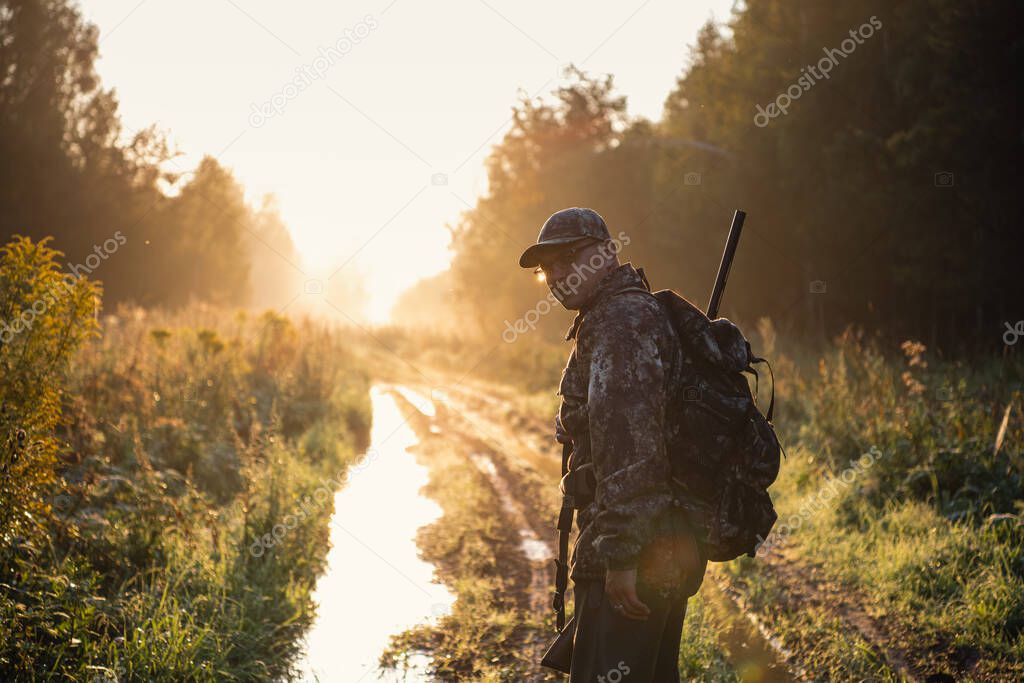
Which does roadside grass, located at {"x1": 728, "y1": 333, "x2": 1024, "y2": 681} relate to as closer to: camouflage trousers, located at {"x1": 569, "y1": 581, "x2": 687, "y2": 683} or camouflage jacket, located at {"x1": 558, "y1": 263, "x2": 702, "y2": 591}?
camouflage trousers, located at {"x1": 569, "y1": 581, "x2": 687, "y2": 683}

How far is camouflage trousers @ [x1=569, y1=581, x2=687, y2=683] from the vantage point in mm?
2410

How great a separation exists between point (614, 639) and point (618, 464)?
2.07 feet

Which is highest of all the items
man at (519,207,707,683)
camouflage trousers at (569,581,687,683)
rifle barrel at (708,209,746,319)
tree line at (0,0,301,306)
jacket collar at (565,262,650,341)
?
tree line at (0,0,301,306)

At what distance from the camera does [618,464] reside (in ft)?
7.68

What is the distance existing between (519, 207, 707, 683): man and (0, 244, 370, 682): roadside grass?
253cm

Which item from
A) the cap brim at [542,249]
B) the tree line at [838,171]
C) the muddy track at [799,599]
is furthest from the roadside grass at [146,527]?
the tree line at [838,171]

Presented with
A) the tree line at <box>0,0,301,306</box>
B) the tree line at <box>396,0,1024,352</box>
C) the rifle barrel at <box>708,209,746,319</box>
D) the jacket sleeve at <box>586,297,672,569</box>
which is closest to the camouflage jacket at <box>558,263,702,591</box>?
the jacket sleeve at <box>586,297,672,569</box>

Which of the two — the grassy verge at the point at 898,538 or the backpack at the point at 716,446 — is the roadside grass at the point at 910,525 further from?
the backpack at the point at 716,446

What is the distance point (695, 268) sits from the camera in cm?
2023

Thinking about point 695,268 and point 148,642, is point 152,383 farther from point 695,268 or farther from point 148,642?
point 695,268

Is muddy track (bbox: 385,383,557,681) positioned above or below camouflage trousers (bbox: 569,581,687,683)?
above

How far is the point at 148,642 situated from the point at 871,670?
4.22 m

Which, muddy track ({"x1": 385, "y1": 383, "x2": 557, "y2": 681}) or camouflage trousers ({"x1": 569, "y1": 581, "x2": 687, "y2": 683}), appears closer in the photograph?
camouflage trousers ({"x1": 569, "y1": 581, "x2": 687, "y2": 683})

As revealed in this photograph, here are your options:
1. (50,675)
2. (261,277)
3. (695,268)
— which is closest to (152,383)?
(50,675)
